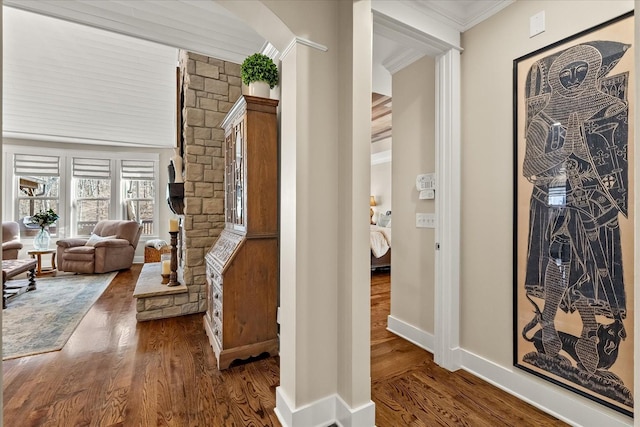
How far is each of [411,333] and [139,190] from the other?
6761mm

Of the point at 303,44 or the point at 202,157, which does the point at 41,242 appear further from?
the point at 303,44

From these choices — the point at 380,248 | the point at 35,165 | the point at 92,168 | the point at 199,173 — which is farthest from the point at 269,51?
the point at 35,165

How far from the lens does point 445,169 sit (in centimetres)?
225

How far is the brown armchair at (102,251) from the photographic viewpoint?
5352 millimetres

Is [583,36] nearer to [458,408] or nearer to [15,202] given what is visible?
[458,408]

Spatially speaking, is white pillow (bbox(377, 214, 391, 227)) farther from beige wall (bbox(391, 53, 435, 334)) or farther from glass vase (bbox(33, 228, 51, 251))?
glass vase (bbox(33, 228, 51, 251))

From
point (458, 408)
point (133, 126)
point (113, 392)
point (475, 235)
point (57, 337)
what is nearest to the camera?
point (458, 408)

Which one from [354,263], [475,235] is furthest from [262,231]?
[475,235]

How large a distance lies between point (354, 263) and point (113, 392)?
5.85 feet

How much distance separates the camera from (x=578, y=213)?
168 cm

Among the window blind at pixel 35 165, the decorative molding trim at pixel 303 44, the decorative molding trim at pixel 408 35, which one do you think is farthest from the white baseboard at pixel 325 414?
the window blind at pixel 35 165

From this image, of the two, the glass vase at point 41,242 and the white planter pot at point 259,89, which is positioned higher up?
the white planter pot at point 259,89

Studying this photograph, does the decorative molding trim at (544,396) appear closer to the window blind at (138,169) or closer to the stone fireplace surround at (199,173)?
the stone fireplace surround at (199,173)

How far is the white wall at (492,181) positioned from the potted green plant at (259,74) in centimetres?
151
